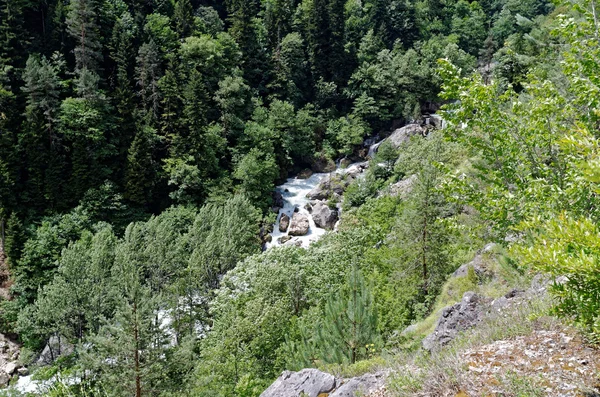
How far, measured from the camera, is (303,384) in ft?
24.2

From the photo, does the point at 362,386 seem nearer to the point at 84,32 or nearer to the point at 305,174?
the point at 305,174

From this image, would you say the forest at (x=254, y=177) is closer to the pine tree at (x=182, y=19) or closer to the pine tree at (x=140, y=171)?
the pine tree at (x=140, y=171)

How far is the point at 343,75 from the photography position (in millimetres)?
54188

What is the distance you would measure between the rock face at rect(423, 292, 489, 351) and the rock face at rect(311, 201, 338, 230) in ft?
85.4

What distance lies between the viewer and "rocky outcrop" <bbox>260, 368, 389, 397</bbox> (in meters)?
6.12

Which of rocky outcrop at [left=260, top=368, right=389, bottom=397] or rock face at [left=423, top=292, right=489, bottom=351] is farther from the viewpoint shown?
rock face at [left=423, top=292, right=489, bottom=351]

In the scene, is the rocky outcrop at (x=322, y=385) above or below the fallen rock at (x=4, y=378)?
above

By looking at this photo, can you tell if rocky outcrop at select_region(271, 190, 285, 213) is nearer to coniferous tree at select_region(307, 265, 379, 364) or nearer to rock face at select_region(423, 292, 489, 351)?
coniferous tree at select_region(307, 265, 379, 364)

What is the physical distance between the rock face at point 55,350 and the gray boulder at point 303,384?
22256 mm

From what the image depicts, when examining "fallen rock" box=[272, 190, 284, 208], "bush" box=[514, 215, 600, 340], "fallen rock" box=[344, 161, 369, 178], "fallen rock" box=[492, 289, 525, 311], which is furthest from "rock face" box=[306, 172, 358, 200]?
"bush" box=[514, 215, 600, 340]

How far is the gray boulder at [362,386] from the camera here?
5968mm

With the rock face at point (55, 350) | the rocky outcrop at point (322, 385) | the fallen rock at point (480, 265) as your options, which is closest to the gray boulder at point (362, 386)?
the rocky outcrop at point (322, 385)

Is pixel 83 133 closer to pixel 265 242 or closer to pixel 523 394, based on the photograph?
pixel 265 242

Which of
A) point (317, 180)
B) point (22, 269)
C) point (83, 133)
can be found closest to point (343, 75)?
point (317, 180)
